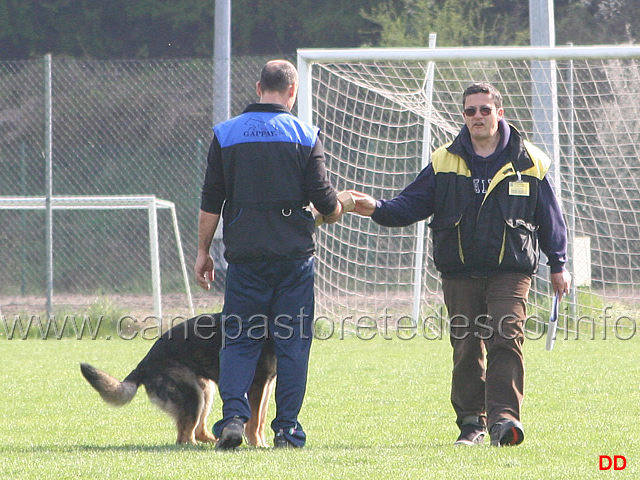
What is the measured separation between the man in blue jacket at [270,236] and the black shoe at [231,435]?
0.06 metres

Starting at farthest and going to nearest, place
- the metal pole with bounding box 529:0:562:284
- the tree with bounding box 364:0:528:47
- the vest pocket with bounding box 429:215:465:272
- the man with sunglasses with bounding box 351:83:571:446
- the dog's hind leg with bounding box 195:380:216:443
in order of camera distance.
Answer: the tree with bounding box 364:0:528:47 < the metal pole with bounding box 529:0:562:284 < the dog's hind leg with bounding box 195:380:216:443 < the vest pocket with bounding box 429:215:465:272 < the man with sunglasses with bounding box 351:83:571:446

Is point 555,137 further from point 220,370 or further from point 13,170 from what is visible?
point 13,170

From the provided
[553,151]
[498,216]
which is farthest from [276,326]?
[553,151]

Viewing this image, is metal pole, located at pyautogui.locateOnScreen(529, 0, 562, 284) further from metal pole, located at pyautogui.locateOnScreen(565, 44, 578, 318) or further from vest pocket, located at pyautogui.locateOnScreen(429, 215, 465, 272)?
vest pocket, located at pyautogui.locateOnScreen(429, 215, 465, 272)

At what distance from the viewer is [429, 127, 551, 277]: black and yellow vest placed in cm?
471

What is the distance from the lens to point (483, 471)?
3873mm

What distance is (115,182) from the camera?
16.3 meters

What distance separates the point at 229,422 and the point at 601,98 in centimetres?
606

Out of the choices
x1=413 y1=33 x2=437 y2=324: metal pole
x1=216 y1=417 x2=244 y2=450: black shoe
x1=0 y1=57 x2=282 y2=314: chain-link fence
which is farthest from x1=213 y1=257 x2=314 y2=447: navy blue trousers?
x1=0 y1=57 x2=282 y2=314: chain-link fence

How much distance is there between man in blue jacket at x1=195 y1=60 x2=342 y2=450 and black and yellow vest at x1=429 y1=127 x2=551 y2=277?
61 centimetres

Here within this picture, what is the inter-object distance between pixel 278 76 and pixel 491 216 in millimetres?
1243

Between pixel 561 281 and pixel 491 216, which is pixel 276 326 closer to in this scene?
pixel 491 216

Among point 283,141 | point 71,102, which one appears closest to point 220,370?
point 283,141

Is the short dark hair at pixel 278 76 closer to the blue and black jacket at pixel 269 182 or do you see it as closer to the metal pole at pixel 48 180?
the blue and black jacket at pixel 269 182
